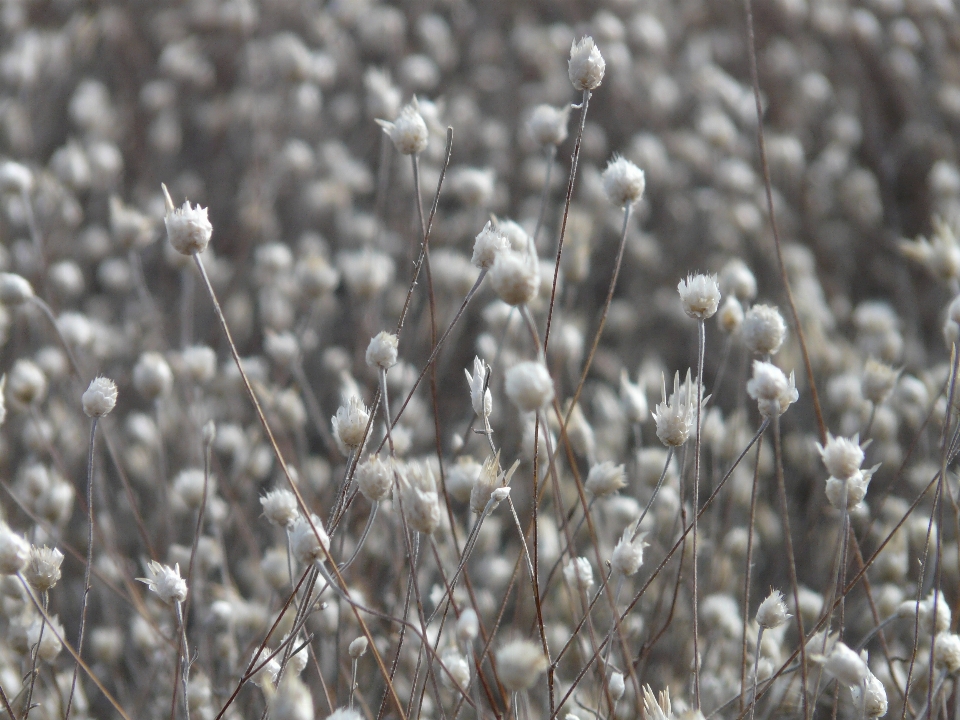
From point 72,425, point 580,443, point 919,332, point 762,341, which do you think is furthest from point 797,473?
A: point 72,425

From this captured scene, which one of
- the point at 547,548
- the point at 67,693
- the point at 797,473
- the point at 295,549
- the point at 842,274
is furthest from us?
the point at 842,274

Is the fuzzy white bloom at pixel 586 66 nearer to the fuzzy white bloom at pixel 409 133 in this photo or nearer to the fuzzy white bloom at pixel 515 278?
the fuzzy white bloom at pixel 409 133

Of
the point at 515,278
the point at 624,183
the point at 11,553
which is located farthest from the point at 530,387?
the point at 11,553

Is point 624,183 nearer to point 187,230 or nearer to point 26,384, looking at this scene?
point 187,230

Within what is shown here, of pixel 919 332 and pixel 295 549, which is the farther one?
pixel 919 332

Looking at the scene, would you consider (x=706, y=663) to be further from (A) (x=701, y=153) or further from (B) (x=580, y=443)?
(A) (x=701, y=153)

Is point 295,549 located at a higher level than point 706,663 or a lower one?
higher

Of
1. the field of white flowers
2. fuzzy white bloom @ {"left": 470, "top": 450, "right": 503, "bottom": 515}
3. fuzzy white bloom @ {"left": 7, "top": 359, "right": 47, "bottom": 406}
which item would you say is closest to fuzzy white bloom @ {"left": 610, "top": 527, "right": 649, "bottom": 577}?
the field of white flowers

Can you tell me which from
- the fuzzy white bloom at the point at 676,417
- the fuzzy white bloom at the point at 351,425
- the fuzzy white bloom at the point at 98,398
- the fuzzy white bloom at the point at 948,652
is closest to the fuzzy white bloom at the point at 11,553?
the fuzzy white bloom at the point at 98,398
